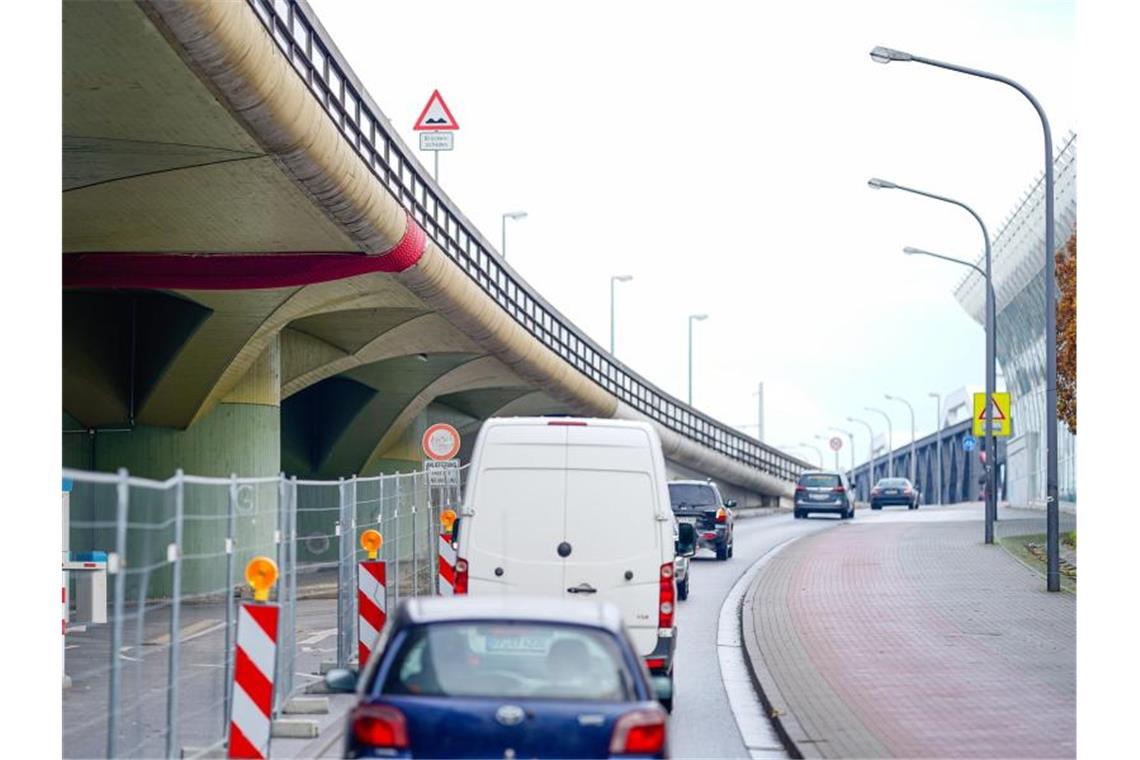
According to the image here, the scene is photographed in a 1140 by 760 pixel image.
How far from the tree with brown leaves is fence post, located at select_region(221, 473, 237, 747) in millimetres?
25577

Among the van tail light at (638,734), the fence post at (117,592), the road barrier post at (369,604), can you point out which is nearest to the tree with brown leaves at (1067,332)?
the road barrier post at (369,604)

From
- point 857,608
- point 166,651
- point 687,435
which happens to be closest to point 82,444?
point 857,608

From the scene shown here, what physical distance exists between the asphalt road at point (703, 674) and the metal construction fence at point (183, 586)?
3.16 metres

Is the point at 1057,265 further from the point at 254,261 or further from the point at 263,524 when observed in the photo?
the point at 263,524

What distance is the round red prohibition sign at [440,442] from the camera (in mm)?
27375

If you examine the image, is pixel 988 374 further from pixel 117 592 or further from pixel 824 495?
pixel 117 592

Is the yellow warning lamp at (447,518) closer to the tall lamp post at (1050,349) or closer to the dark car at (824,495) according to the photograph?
the tall lamp post at (1050,349)

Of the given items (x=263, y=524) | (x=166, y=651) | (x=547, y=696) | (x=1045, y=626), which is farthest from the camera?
(x=1045, y=626)

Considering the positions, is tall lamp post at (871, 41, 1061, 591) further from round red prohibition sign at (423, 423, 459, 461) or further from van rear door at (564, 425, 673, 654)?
van rear door at (564, 425, 673, 654)

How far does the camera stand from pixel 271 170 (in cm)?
2181

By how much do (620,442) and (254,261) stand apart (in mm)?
15866

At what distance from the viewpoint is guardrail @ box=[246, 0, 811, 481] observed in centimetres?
2102

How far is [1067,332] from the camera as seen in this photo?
34.8 m

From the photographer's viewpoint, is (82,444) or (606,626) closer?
(606,626)
